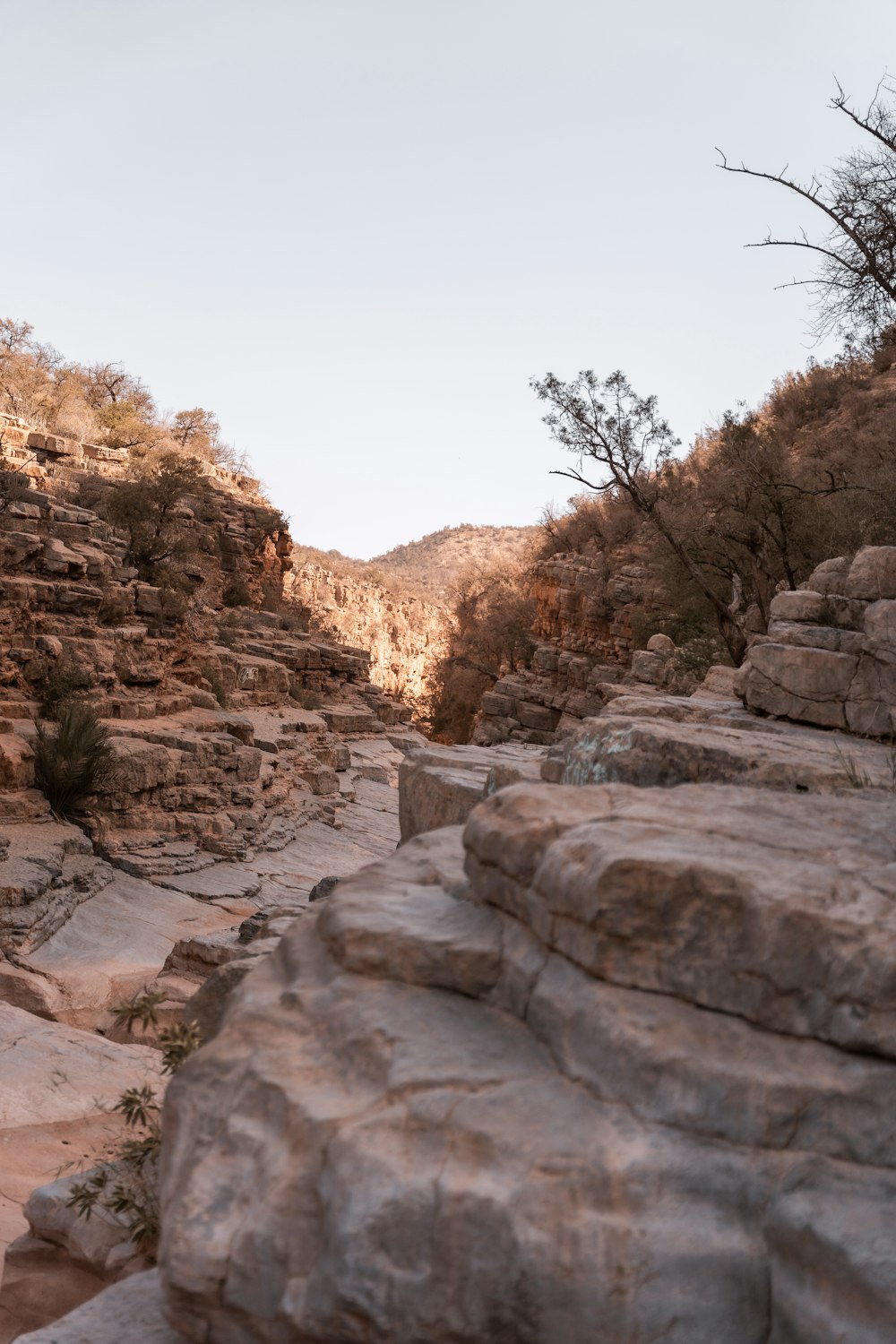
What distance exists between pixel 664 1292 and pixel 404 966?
0.95 m

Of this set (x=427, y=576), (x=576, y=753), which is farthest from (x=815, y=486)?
(x=427, y=576)

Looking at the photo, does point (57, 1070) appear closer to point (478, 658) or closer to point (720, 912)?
point (720, 912)

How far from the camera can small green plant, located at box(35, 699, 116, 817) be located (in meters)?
10.3

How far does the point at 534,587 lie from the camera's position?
96.9 ft

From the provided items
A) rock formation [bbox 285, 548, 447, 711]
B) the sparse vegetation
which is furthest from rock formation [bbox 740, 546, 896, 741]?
rock formation [bbox 285, 548, 447, 711]

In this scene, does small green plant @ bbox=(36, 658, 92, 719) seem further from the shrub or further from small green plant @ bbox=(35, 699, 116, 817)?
the shrub

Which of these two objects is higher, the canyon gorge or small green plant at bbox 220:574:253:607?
small green plant at bbox 220:574:253:607

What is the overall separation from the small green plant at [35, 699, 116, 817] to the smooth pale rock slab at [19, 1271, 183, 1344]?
8.27 meters

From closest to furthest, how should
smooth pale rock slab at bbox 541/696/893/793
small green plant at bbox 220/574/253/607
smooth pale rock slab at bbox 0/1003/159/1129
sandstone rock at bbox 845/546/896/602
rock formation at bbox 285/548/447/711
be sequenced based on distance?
smooth pale rock slab at bbox 541/696/893/793
smooth pale rock slab at bbox 0/1003/159/1129
sandstone rock at bbox 845/546/896/602
small green plant at bbox 220/574/253/607
rock formation at bbox 285/548/447/711

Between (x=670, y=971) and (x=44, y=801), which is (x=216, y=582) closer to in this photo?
(x=44, y=801)

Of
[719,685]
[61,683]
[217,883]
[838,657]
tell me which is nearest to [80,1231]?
[838,657]

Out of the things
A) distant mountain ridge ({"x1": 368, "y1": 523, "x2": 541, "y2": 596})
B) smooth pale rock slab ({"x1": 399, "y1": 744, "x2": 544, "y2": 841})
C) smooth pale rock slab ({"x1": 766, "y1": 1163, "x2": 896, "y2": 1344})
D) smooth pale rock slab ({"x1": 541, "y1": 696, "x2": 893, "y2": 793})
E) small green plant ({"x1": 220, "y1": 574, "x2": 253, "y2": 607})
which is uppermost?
distant mountain ridge ({"x1": 368, "y1": 523, "x2": 541, "y2": 596})

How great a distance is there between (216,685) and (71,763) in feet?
21.8

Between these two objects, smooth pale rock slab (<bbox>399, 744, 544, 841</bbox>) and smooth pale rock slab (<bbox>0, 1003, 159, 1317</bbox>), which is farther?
smooth pale rock slab (<bbox>399, 744, 544, 841</bbox>)
